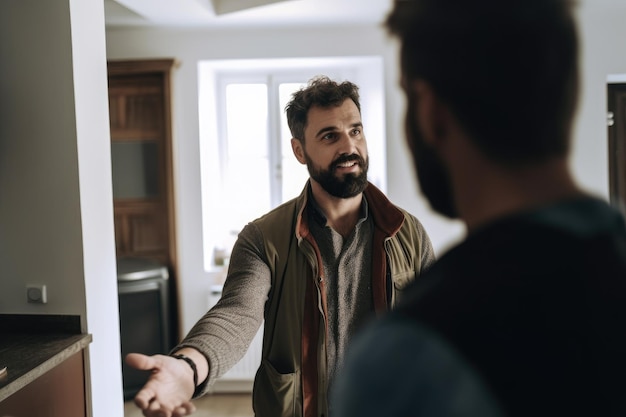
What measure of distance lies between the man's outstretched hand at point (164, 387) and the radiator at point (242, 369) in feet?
10.0

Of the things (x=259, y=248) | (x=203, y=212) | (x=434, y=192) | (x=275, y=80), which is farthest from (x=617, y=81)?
(x=434, y=192)

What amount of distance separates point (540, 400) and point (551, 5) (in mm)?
335

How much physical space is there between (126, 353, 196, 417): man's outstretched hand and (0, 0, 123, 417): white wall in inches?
49.4

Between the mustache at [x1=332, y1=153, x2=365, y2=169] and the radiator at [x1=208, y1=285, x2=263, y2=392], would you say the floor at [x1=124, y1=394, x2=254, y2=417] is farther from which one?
the mustache at [x1=332, y1=153, x2=365, y2=169]

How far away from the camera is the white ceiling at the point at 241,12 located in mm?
3646

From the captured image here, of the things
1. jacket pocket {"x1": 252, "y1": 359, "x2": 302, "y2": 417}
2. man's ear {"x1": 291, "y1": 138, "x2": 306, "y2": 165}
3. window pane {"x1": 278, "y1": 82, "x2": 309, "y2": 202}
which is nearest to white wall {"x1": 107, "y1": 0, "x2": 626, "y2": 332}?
window pane {"x1": 278, "y1": 82, "x2": 309, "y2": 202}

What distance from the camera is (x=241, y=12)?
385 cm

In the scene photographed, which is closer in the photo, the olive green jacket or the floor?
the olive green jacket

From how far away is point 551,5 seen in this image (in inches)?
22.2

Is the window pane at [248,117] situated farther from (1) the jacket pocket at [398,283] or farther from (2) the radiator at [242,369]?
(1) the jacket pocket at [398,283]

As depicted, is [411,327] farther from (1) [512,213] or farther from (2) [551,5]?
(2) [551,5]

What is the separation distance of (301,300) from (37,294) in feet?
3.98

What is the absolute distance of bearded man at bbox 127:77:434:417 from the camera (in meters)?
1.65

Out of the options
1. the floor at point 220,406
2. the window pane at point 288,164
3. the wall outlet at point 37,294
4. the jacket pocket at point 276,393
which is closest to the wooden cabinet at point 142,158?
the window pane at point 288,164
